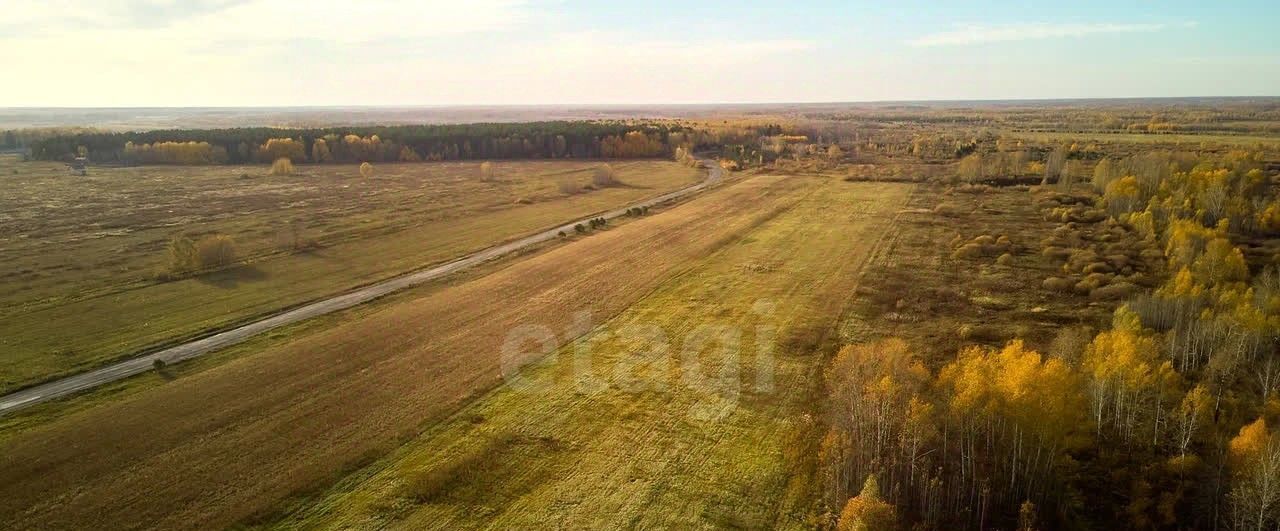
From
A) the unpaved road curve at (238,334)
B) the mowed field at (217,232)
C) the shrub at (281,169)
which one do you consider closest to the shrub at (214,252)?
the mowed field at (217,232)

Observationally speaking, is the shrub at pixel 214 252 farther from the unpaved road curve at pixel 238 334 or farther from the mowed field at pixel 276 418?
the mowed field at pixel 276 418

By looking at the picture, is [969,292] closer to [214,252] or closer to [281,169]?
[214,252]

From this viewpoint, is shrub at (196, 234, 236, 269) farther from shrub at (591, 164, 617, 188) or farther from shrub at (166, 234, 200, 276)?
shrub at (591, 164, 617, 188)

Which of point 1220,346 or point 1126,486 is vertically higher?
point 1220,346

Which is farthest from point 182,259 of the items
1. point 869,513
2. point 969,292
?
point 969,292

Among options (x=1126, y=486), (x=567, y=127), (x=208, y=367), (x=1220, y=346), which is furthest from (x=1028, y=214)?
(x=567, y=127)

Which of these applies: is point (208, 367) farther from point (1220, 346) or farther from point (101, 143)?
point (101, 143)
